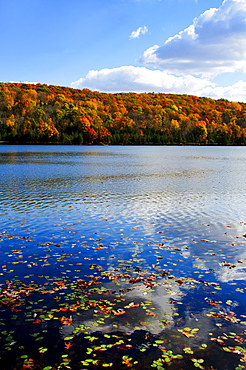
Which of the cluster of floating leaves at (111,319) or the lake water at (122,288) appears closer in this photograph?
the cluster of floating leaves at (111,319)

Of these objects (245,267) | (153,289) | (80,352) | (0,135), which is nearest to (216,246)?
(245,267)

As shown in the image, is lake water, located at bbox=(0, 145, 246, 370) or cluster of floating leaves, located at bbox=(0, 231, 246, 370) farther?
lake water, located at bbox=(0, 145, 246, 370)

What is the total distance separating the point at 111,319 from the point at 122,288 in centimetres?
198

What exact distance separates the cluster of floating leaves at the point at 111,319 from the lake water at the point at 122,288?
0.03m

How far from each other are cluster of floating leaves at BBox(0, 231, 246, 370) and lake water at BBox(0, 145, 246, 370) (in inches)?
1.2

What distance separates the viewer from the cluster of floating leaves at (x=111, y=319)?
752cm

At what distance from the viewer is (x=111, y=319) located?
9125mm

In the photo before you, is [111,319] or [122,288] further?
[122,288]

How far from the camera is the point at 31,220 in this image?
67.4ft

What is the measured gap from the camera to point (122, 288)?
11.1 metres

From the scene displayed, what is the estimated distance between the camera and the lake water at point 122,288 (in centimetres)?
773

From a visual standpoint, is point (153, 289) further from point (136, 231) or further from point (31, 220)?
point (31, 220)

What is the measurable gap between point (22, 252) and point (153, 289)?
6.54 metres

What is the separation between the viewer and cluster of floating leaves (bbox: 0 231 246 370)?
752cm
